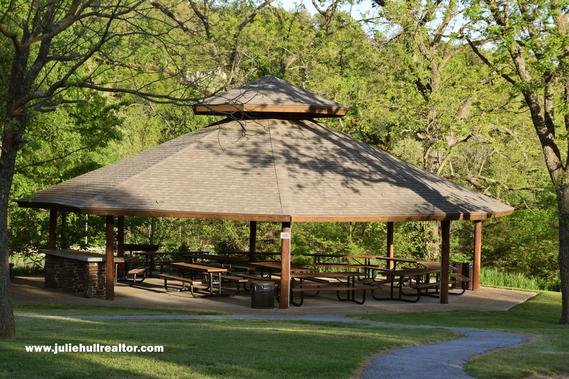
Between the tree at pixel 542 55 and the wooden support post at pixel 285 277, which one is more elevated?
the tree at pixel 542 55

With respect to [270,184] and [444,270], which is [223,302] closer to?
[270,184]

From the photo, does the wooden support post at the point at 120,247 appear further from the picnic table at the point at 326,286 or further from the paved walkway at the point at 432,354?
the paved walkway at the point at 432,354

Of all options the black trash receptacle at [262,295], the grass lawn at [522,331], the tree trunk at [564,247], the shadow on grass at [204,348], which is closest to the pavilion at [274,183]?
the black trash receptacle at [262,295]

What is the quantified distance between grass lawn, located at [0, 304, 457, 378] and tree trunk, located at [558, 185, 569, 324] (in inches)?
240

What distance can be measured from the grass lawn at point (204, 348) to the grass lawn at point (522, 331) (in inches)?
62.4


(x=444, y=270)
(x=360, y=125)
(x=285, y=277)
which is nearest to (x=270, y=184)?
(x=285, y=277)

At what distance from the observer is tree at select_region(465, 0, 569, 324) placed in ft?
61.3

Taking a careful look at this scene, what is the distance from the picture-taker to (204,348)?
35.9 ft

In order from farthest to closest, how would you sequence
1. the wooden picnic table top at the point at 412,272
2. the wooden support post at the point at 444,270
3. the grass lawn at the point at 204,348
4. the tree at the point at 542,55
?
the wooden support post at the point at 444,270 < the wooden picnic table top at the point at 412,272 < the tree at the point at 542,55 < the grass lawn at the point at 204,348

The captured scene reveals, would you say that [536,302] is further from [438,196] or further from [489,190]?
[489,190]

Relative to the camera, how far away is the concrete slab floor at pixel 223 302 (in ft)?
63.6

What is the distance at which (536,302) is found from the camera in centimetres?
2339

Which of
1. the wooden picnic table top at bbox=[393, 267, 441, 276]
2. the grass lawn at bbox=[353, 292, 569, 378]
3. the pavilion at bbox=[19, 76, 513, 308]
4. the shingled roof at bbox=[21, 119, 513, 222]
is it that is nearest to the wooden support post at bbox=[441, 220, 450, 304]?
the pavilion at bbox=[19, 76, 513, 308]

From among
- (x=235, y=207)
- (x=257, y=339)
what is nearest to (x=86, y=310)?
(x=235, y=207)
